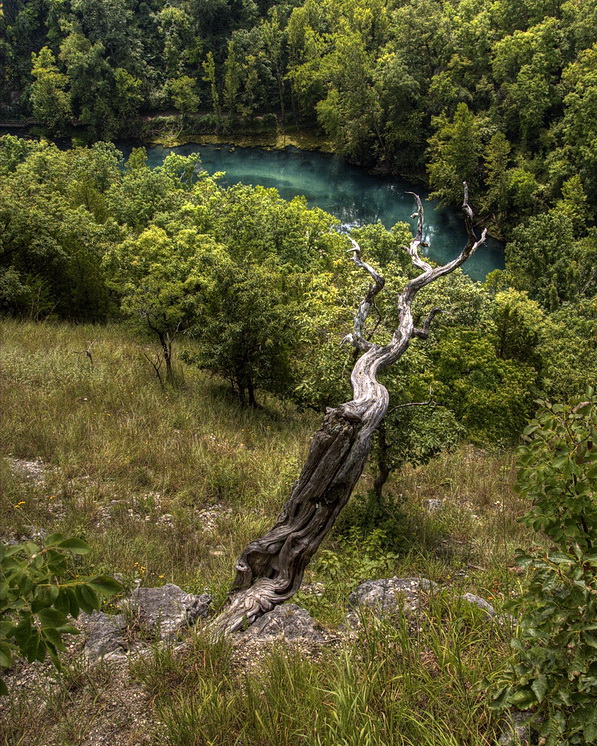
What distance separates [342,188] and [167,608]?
4944 cm

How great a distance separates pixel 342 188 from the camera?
50281mm

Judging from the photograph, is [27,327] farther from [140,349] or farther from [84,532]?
[84,532]

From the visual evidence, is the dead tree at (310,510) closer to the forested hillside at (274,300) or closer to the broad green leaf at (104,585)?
the forested hillside at (274,300)

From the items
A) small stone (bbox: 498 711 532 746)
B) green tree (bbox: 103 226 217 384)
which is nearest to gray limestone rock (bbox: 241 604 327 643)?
small stone (bbox: 498 711 532 746)

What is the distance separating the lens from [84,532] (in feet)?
21.6

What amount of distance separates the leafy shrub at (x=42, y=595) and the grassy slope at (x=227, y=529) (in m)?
1.49

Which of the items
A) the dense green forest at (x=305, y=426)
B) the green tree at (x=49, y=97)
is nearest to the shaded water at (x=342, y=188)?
the dense green forest at (x=305, y=426)

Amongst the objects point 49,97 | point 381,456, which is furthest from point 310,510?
point 49,97

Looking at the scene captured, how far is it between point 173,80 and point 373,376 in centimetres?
7141

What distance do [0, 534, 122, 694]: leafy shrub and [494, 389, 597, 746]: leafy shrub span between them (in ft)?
6.42

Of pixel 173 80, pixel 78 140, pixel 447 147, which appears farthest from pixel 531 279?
pixel 173 80

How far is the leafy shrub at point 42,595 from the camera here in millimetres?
1896

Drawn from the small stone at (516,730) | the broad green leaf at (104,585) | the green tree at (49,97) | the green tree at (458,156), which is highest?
the green tree at (49,97)

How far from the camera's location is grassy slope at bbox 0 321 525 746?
3092 millimetres
